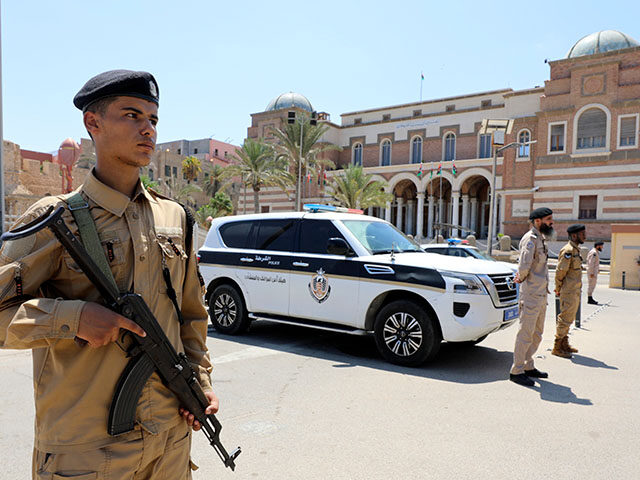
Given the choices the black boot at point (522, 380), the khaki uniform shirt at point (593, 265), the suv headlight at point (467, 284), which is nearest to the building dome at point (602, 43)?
the khaki uniform shirt at point (593, 265)

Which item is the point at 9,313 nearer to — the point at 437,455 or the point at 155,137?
the point at 155,137

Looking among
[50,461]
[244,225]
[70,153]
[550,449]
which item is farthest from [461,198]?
[50,461]

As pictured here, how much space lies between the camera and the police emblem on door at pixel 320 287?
6.93 m

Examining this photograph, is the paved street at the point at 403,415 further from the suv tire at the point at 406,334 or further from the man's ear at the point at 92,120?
the man's ear at the point at 92,120

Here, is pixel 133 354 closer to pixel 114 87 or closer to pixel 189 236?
pixel 189 236

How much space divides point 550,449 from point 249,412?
8.64ft

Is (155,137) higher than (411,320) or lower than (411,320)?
higher

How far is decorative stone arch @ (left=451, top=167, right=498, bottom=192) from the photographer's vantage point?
4172 centimetres

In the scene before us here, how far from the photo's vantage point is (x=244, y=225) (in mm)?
8258

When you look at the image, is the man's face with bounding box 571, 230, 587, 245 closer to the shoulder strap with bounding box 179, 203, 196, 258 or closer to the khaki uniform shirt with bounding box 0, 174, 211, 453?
the shoulder strap with bounding box 179, 203, 196, 258

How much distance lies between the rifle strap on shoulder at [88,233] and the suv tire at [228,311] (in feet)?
21.0

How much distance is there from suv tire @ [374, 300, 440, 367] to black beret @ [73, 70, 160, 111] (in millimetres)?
4999

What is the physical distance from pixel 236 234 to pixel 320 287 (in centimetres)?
213

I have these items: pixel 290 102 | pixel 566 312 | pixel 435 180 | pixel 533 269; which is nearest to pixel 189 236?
pixel 533 269
